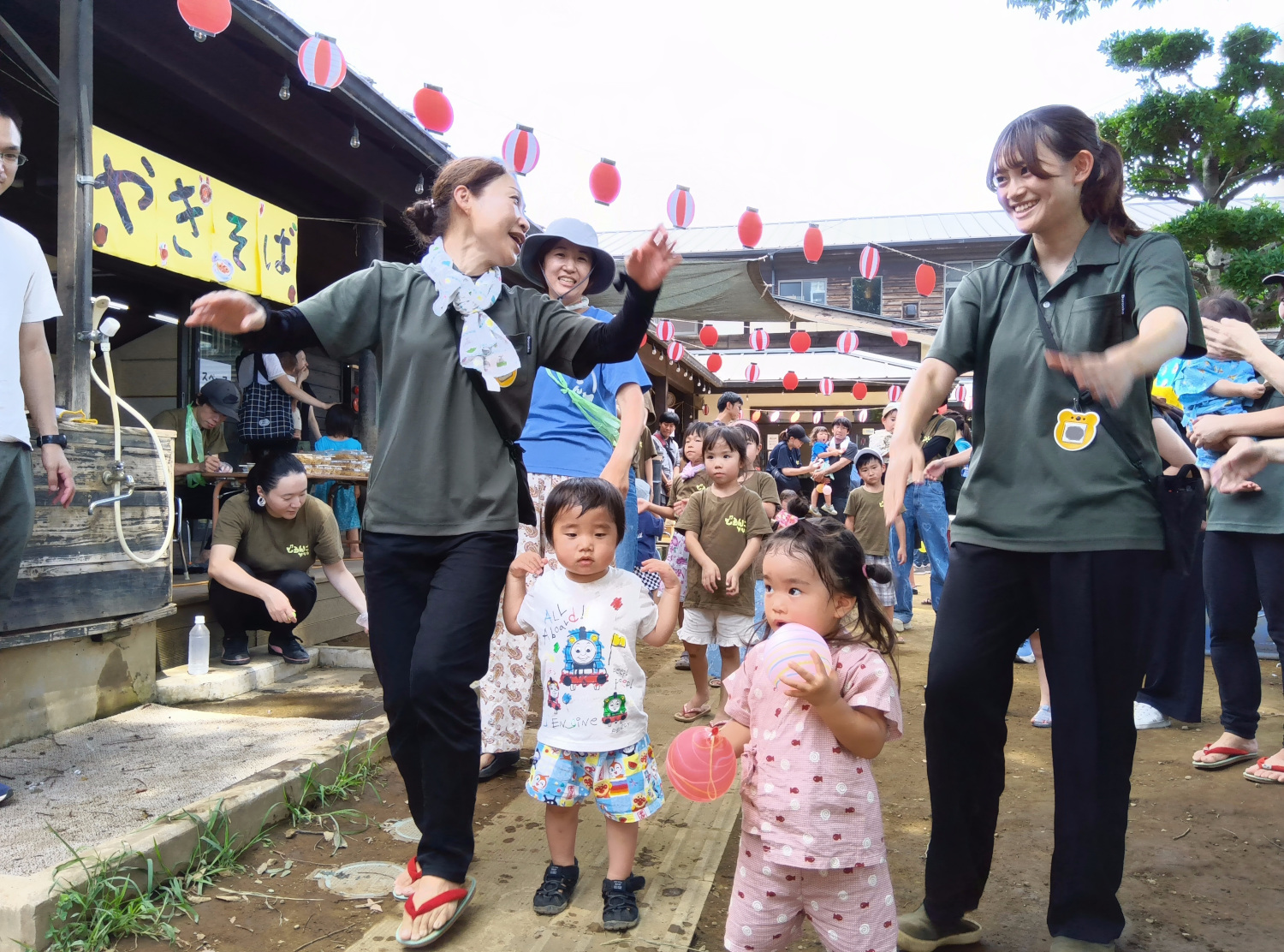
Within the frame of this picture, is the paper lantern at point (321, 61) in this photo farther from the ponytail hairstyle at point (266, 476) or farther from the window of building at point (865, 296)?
the window of building at point (865, 296)

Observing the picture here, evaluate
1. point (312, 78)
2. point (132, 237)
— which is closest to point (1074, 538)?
point (312, 78)

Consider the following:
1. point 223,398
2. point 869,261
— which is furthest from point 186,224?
point 869,261

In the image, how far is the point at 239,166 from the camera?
298 inches

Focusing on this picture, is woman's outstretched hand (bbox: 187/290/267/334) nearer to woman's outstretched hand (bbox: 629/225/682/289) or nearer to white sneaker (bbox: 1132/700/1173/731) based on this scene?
woman's outstretched hand (bbox: 629/225/682/289)

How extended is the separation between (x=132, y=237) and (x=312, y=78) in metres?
1.38

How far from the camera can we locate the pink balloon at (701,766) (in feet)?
6.23

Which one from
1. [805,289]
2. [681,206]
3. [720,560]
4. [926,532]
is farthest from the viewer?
[805,289]

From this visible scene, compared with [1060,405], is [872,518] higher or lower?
lower

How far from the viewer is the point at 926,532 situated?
22.7ft

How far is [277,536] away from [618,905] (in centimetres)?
333

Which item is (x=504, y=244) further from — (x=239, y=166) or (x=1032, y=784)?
(x=239, y=166)

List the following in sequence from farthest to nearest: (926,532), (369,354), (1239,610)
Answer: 1. (369,354)
2. (926,532)
3. (1239,610)

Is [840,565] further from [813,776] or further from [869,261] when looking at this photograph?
[869,261]

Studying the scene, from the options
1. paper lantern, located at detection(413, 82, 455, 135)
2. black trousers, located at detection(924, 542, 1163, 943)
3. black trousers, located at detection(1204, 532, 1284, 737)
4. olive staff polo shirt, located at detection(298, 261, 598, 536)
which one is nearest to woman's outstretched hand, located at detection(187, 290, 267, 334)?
olive staff polo shirt, located at detection(298, 261, 598, 536)
